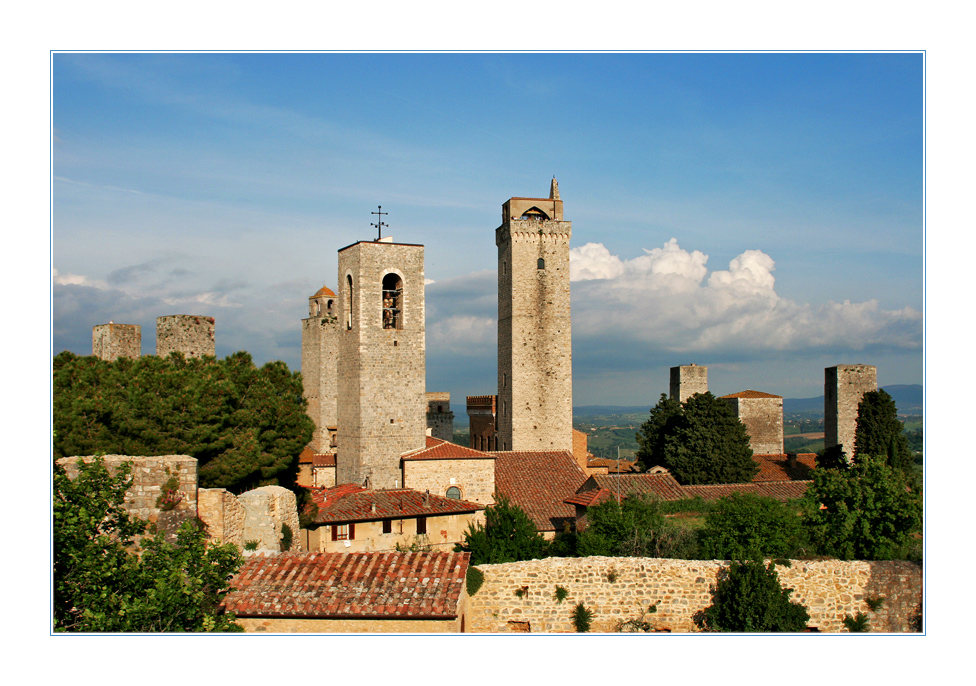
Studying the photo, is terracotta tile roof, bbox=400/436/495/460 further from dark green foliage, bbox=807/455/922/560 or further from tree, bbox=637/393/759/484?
dark green foliage, bbox=807/455/922/560

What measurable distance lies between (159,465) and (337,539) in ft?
36.7

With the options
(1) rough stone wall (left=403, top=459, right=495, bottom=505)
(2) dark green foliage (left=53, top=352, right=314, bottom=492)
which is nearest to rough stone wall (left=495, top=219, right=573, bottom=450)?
(1) rough stone wall (left=403, top=459, right=495, bottom=505)

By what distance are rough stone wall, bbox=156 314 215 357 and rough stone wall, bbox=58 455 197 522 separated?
15.2 m

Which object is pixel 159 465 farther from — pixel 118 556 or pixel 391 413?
pixel 391 413

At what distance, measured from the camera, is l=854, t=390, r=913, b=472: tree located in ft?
110

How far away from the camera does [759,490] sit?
73.8 feet

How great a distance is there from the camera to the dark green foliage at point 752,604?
12.7m

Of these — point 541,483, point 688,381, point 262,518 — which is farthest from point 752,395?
point 262,518

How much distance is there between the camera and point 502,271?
143ft

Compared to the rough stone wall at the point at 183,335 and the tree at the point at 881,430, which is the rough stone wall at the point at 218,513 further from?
the tree at the point at 881,430

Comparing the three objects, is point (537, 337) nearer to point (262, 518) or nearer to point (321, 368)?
A: point (321, 368)

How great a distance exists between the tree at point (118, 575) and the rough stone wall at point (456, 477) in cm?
2008

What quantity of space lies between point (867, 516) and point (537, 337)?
88.7ft

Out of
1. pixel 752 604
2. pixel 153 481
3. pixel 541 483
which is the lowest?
pixel 541 483
